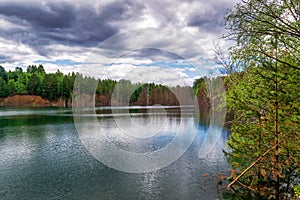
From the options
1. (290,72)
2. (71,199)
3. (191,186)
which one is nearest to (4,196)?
(71,199)

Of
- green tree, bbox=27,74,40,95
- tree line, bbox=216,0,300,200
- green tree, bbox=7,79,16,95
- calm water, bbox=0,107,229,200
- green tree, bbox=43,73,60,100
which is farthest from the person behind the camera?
green tree, bbox=7,79,16,95

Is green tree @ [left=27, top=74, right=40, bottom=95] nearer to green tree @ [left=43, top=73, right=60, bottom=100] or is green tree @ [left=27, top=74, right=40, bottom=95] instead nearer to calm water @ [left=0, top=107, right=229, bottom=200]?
green tree @ [left=43, top=73, right=60, bottom=100]

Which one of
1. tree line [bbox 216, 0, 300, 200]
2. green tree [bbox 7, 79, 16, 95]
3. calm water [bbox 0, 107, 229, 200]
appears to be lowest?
calm water [bbox 0, 107, 229, 200]

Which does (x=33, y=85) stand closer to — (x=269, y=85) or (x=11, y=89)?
(x=11, y=89)

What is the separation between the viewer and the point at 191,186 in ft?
39.3

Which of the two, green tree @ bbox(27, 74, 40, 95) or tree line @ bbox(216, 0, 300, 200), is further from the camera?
green tree @ bbox(27, 74, 40, 95)

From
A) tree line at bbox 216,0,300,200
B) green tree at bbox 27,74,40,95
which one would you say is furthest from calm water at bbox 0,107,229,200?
green tree at bbox 27,74,40,95

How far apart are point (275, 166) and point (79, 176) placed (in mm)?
9145

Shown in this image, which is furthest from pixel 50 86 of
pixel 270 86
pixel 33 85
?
pixel 270 86

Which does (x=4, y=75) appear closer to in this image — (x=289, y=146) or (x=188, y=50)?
(x=188, y=50)

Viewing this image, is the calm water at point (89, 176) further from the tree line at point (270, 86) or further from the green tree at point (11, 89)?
the green tree at point (11, 89)

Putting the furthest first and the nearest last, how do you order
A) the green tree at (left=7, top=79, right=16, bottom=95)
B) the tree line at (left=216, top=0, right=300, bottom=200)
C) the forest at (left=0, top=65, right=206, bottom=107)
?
the green tree at (left=7, top=79, right=16, bottom=95) < the forest at (left=0, top=65, right=206, bottom=107) < the tree line at (left=216, top=0, right=300, bottom=200)

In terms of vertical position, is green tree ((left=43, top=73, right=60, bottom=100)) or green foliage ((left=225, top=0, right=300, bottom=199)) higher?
green tree ((left=43, top=73, right=60, bottom=100))

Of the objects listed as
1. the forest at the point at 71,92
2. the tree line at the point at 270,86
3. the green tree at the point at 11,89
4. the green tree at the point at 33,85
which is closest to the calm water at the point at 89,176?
the tree line at the point at 270,86
